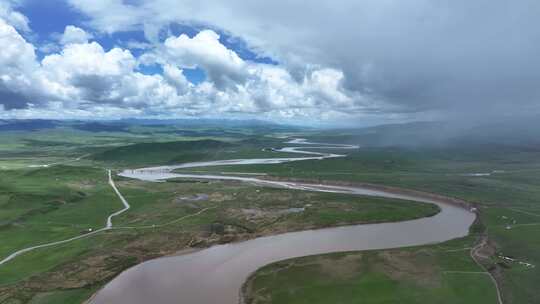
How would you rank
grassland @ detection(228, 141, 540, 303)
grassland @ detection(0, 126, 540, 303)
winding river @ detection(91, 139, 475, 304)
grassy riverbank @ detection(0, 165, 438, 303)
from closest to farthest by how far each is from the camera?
winding river @ detection(91, 139, 475, 304) < grassland @ detection(0, 126, 540, 303) < grassland @ detection(228, 141, 540, 303) < grassy riverbank @ detection(0, 165, 438, 303)

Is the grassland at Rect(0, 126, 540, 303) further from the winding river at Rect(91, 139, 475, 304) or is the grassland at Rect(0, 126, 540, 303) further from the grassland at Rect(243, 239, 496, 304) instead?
the winding river at Rect(91, 139, 475, 304)

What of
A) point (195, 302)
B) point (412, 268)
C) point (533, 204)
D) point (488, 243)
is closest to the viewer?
point (195, 302)

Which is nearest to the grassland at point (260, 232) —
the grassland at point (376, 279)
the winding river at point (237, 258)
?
the grassland at point (376, 279)

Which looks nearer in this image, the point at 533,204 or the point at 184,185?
the point at 533,204

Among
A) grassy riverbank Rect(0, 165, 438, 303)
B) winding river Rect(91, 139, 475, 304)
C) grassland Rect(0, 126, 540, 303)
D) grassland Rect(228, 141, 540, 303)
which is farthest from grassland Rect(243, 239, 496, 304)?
grassy riverbank Rect(0, 165, 438, 303)

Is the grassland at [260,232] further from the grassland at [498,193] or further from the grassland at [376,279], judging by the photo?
the grassland at [498,193]

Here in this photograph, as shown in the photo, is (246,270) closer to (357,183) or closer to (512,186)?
(357,183)

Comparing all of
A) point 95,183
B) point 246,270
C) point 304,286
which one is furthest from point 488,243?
point 95,183

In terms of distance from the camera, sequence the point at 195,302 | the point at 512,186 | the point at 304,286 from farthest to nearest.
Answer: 1. the point at 512,186
2. the point at 304,286
3. the point at 195,302
